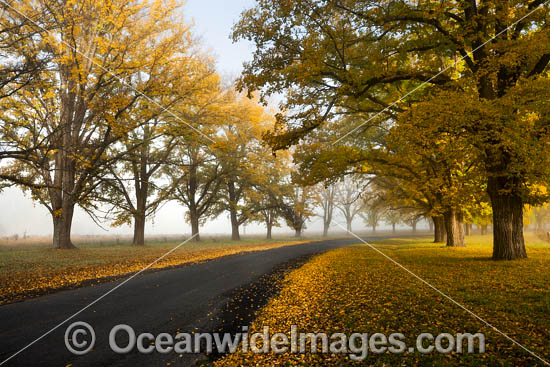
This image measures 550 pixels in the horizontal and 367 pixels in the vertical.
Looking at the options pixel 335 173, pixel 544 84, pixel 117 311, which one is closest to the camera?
pixel 117 311

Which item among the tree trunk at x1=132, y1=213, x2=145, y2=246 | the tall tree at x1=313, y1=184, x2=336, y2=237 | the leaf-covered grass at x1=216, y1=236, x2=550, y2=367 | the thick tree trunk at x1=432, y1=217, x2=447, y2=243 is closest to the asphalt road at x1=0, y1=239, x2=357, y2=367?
the leaf-covered grass at x1=216, y1=236, x2=550, y2=367

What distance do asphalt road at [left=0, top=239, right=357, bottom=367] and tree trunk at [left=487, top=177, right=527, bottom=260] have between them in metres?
9.69

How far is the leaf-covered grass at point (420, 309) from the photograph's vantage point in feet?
14.4

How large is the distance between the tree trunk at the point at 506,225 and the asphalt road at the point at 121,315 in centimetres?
969

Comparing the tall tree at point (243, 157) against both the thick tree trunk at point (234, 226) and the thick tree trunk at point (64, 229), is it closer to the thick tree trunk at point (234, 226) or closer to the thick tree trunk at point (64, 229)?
the thick tree trunk at point (234, 226)

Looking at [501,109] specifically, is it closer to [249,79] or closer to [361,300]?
[361,300]

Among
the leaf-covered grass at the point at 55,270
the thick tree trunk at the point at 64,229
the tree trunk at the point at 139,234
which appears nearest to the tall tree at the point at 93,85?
the thick tree trunk at the point at 64,229

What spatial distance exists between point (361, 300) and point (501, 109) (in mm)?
6927

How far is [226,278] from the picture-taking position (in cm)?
1042

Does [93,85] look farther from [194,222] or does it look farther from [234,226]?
[234,226]

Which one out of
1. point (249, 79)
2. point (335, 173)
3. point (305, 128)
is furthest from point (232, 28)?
point (335, 173)

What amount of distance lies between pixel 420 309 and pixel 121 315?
659 cm

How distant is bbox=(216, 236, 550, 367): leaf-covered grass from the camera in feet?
14.4

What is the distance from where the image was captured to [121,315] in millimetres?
6297
